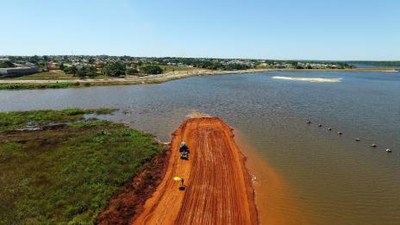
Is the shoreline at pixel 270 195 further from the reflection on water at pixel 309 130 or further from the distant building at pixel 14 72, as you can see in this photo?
the distant building at pixel 14 72

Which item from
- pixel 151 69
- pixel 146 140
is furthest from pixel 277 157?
pixel 151 69

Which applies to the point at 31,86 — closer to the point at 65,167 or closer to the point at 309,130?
the point at 65,167

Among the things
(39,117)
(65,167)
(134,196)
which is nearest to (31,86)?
(39,117)

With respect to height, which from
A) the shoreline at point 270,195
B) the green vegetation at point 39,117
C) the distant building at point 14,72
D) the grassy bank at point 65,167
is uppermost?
the distant building at point 14,72

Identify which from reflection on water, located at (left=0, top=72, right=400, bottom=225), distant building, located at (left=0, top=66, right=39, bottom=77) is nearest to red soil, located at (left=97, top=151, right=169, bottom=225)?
reflection on water, located at (left=0, top=72, right=400, bottom=225)

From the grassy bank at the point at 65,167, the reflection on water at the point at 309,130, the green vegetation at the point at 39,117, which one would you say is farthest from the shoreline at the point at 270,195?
the green vegetation at the point at 39,117

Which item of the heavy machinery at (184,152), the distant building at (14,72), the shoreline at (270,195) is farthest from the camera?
the distant building at (14,72)
